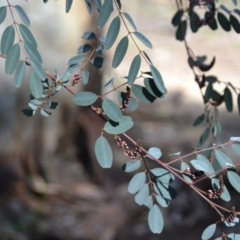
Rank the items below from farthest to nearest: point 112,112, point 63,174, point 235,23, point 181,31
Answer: point 63,174, point 181,31, point 235,23, point 112,112

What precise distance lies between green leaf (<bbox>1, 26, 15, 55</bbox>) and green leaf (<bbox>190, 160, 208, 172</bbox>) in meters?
0.25

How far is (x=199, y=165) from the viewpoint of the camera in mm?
573

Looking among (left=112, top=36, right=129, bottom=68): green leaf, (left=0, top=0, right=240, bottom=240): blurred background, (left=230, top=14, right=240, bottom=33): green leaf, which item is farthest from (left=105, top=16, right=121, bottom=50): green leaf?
(left=0, top=0, right=240, bottom=240): blurred background

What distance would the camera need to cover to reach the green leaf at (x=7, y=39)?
60 cm

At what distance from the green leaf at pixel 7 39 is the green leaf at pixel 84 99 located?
4.0 inches

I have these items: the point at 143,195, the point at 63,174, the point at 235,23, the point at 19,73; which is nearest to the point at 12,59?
the point at 19,73

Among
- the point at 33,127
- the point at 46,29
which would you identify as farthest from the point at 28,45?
the point at 33,127

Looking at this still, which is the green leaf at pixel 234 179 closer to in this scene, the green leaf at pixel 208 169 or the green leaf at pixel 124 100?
the green leaf at pixel 208 169

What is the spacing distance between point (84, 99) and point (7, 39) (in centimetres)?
12

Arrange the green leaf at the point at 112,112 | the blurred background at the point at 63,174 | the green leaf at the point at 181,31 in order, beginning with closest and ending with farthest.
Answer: the green leaf at the point at 112,112 < the green leaf at the point at 181,31 < the blurred background at the point at 63,174

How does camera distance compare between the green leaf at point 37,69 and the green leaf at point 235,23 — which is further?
the green leaf at point 235,23

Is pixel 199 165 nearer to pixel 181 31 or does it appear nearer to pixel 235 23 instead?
pixel 235 23

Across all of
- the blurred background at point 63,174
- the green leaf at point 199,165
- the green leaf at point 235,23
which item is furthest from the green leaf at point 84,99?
the blurred background at point 63,174

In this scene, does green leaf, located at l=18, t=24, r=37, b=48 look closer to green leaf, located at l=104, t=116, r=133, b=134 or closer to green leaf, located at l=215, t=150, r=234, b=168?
green leaf, located at l=104, t=116, r=133, b=134
